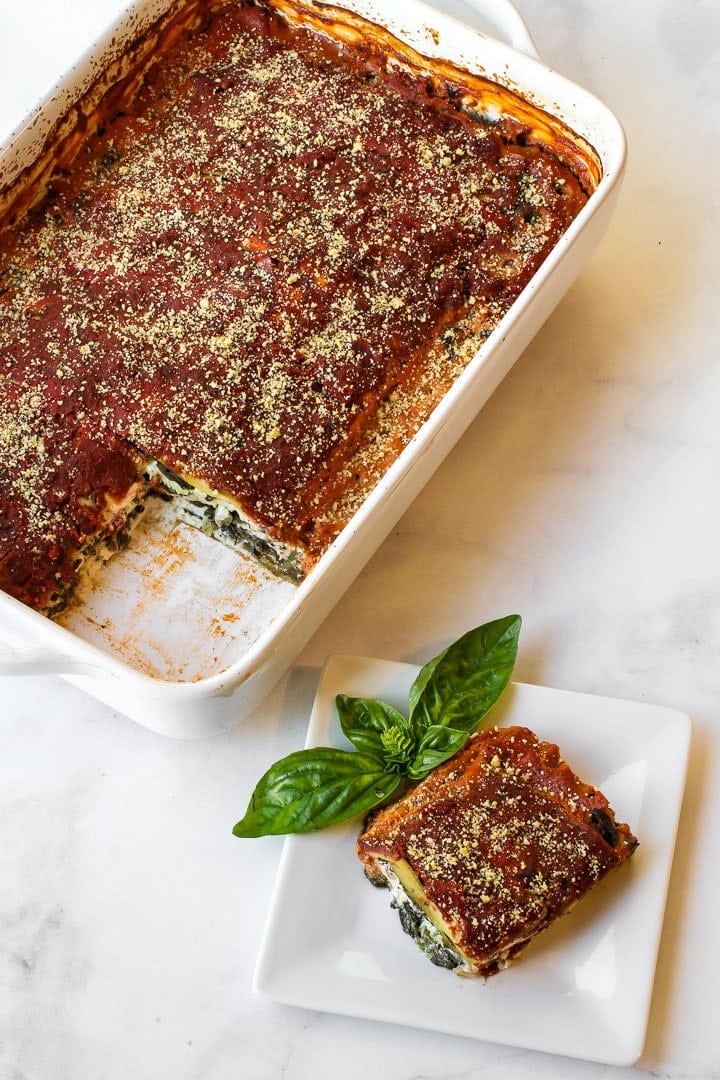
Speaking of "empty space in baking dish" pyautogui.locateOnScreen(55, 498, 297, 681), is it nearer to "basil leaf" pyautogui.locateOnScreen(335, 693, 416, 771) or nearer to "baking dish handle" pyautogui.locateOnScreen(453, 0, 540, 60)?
"basil leaf" pyautogui.locateOnScreen(335, 693, 416, 771)

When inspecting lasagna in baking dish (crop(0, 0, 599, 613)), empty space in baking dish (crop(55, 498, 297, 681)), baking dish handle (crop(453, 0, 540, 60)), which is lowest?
empty space in baking dish (crop(55, 498, 297, 681))

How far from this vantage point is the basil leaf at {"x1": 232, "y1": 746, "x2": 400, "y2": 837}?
2.32 meters

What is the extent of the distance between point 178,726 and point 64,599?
0.42m

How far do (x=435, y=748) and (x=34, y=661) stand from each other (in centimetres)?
75

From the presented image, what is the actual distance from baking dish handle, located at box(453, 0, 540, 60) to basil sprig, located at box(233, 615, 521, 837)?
1.16 m

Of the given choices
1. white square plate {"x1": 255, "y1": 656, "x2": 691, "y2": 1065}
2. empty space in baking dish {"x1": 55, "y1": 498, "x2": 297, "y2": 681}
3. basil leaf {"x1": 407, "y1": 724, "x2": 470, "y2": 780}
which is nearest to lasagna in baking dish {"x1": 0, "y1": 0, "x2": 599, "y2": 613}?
empty space in baking dish {"x1": 55, "y1": 498, "x2": 297, "y2": 681}

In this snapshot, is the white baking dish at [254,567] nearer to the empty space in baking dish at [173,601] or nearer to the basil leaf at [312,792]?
the empty space in baking dish at [173,601]

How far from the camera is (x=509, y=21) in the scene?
253 centimetres

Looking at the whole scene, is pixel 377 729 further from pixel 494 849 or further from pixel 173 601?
pixel 173 601

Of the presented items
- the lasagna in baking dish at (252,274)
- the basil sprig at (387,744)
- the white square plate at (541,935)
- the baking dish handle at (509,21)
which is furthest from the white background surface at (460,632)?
the baking dish handle at (509,21)

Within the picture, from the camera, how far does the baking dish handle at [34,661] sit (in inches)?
82.3

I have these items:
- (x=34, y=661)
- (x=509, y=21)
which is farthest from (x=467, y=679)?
(x=509, y=21)

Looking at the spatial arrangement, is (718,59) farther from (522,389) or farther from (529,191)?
(522,389)

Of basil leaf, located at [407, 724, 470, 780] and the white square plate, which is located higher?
basil leaf, located at [407, 724, 470, 780]
